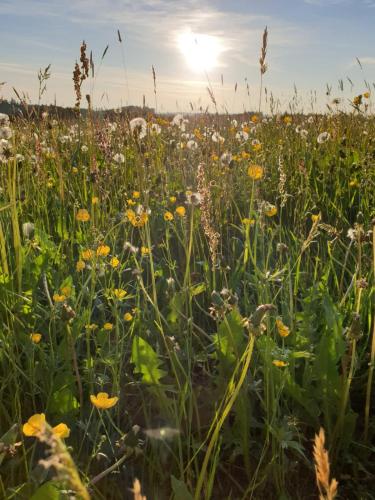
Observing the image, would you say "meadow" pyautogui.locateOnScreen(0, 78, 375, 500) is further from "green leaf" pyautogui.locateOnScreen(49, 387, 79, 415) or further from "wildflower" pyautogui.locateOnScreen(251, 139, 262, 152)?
"wildflower" pyautogui.locateOnScreen(251, 139, 262, 152)

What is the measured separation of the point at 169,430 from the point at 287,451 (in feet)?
1.15

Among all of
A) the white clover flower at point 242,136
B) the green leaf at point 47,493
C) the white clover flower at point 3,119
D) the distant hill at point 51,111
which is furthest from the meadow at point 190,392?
the white clover flower at point 242,136

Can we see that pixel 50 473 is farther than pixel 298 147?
No

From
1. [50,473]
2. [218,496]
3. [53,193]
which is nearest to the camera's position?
[50,473]

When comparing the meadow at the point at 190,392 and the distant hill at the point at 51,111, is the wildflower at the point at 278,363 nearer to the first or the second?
the meadow at the point at 190,392

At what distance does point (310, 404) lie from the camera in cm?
152

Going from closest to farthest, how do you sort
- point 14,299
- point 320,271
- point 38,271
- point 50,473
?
point 50,473, point 14,299, point 38,271, point 320,271

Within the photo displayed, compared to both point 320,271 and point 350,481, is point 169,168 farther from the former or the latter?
point 350,481

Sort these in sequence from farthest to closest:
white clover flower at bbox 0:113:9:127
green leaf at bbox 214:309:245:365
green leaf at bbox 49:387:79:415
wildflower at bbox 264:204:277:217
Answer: white clover flower at bbox 0:113:9:127 < wildflower at bbox 264:204:277:217 < green leaf at bbox 214:309:245:365 < green leaf at bbox 49:387:79:415

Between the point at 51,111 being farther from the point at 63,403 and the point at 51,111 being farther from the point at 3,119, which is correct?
the point at 63,403

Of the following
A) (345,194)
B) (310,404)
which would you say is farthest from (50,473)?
(345,194)

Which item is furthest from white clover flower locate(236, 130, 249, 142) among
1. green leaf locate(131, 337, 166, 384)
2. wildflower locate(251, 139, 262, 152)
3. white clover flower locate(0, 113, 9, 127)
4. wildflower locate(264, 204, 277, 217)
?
green leaf locate(131, 337, 166, 384)

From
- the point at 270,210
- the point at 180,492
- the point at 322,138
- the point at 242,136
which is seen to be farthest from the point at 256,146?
the point at 180,492

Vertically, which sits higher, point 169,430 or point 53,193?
point 53,193
